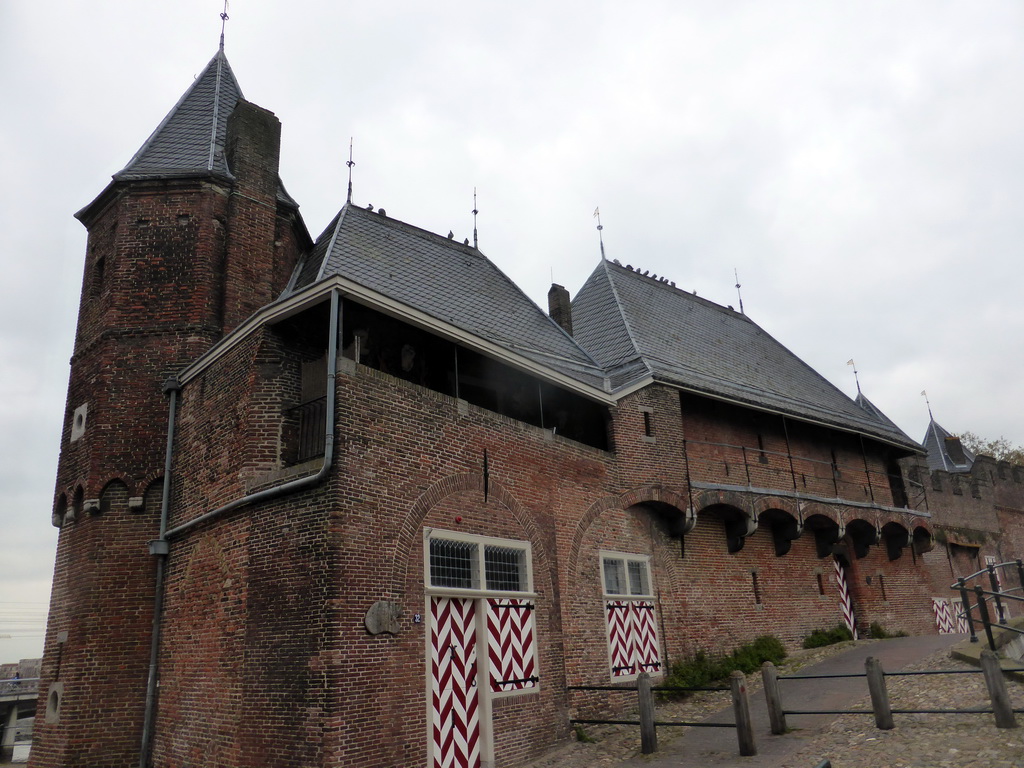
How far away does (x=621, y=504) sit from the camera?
48.4 feet

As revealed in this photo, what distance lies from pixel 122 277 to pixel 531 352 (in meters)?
7.68

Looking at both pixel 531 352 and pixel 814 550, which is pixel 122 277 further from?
pixel 814 550

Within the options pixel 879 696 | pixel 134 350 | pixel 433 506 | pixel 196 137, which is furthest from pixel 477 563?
pixel 196 137

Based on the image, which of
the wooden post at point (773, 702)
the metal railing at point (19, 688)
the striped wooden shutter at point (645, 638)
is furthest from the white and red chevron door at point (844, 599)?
the metal railing at point (19, 688)

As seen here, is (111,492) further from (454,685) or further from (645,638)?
(645,638)

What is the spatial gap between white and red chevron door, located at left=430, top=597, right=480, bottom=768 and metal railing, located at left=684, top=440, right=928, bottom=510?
24.1 ft

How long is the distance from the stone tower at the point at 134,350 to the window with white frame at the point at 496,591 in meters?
5.11

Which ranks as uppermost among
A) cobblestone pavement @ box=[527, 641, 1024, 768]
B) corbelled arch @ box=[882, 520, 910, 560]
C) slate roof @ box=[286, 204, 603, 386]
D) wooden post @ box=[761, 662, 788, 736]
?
slate roof @ box=[286, 204, 603, 386]

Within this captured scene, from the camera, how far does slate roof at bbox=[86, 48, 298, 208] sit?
14.9 meters

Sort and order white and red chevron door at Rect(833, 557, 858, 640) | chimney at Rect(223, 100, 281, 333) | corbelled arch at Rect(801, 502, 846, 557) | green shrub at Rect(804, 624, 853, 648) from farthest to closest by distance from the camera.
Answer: white and red chevron door at Rect(833, 557, 858, 640)
corbelled arch at Rect(801, 502, 846, 557)
green shrub at Rect(804, 624, 853, 648)
chimney at Rect(223, 100, 281, 333)

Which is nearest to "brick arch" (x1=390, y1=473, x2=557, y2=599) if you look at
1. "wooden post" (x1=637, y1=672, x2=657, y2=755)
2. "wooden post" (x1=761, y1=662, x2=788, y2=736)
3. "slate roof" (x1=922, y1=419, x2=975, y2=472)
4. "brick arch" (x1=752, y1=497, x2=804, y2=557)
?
"wooden post" (x1=637, y1=672, x2=657, y2=755)

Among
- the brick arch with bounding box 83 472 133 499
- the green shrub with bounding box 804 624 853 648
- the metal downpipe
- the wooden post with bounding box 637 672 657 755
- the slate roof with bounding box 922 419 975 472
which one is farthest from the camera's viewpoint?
the slate roof with bounding box 922 419 975 472

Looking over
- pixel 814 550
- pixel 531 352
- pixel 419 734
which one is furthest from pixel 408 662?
pixel 814 550

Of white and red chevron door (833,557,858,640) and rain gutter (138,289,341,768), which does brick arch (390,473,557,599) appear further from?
white and red chevron door (833,557,858,640)
